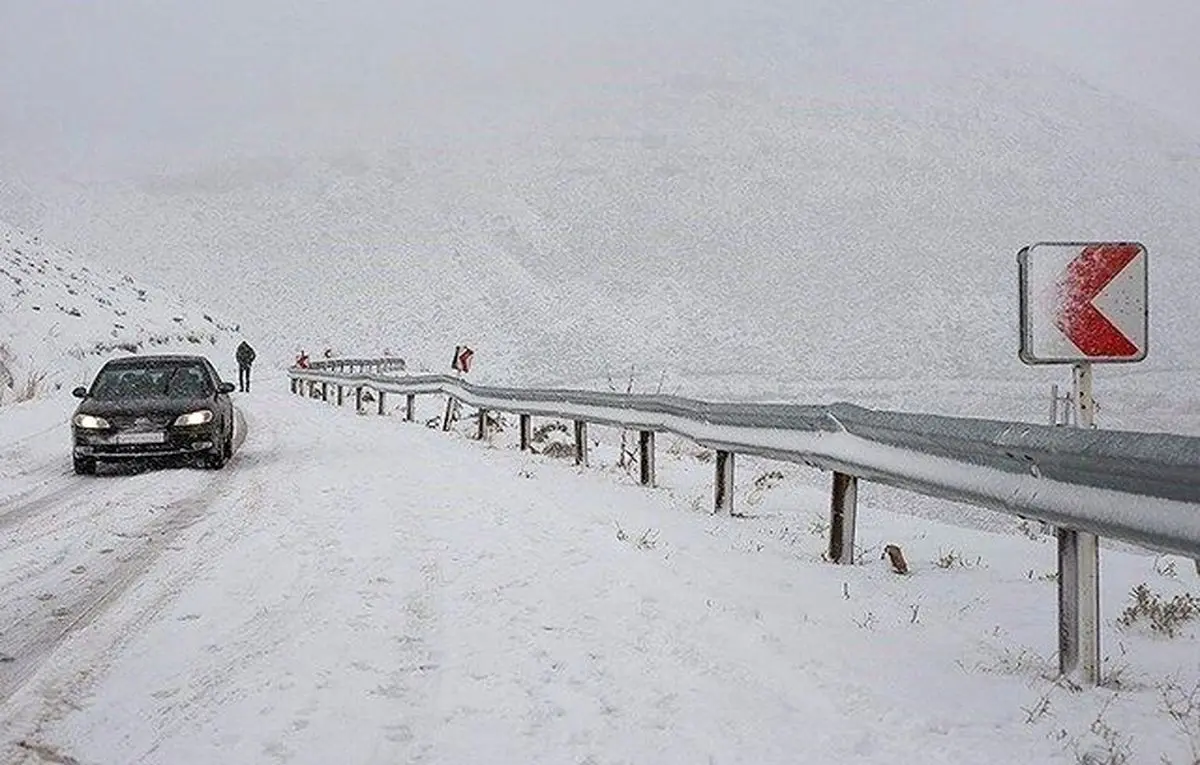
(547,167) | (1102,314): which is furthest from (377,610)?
(547,167)

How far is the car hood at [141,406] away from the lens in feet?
39.7

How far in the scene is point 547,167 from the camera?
73.9 metres

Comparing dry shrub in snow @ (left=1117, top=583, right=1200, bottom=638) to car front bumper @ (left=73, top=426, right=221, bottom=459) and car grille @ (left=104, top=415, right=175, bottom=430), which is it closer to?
car front bumper @ (left=73, top=426, right=221, bottom=459)

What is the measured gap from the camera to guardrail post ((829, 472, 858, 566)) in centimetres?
627

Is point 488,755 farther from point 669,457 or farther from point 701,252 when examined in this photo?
point 701,252

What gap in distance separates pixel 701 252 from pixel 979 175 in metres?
19.2

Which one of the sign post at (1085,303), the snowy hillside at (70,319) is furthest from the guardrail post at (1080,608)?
the snowy hillside at (70,319)

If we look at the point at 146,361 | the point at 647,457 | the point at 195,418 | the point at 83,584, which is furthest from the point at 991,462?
the point at 146,361

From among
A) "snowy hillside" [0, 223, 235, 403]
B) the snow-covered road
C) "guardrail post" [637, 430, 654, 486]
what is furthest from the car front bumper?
"snowy hillside" [0, 223, 235, 403]

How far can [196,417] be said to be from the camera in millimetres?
12312

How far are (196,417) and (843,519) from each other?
28.6ft

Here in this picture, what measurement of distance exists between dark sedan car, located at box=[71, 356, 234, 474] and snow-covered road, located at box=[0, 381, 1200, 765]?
3608 mm

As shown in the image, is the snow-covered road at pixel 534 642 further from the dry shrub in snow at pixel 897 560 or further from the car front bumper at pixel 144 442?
the car front bumper at pixel 144 442

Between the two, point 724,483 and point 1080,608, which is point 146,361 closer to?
point 724,483
